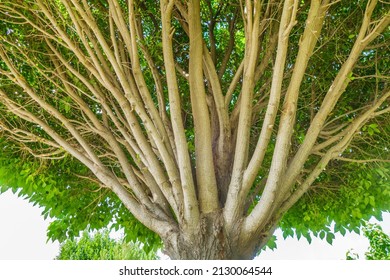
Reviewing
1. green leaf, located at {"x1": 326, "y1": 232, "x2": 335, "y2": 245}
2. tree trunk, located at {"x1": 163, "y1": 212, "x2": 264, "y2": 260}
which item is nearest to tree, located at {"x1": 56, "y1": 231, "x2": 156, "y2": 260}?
green leaf, located at {"x1": 326, "y1": 232, "x2": 335, "y2": 245}

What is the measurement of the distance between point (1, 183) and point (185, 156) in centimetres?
326

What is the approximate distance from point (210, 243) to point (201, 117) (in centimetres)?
113

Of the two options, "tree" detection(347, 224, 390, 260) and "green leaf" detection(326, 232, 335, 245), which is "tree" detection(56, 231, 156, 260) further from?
"green leaf" detection(326, 232, 335, 245)

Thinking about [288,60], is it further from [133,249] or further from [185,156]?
[133,249]

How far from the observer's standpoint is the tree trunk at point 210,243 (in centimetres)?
316

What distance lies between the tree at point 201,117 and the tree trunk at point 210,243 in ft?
0.03

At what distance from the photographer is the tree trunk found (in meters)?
3.16

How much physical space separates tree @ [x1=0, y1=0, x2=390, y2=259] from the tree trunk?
1cm

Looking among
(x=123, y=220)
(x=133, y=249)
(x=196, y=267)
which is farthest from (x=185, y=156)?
(x=133, y=249)

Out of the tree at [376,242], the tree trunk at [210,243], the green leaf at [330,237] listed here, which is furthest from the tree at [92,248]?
the tree trunk at [210,243]

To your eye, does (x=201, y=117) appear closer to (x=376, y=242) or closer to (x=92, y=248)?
(x=376, y=242)

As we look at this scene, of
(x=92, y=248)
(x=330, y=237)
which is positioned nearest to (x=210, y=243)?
(x=330, y=237)

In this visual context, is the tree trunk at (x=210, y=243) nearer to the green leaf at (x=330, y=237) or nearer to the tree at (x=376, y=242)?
the green leaf at (x=330, y=237)

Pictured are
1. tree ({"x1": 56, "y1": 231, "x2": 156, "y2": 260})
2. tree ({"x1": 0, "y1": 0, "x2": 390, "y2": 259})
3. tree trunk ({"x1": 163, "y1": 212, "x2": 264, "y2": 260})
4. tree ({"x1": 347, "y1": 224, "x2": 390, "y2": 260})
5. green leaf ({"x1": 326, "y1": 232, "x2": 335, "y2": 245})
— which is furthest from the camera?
tree ({"x1": 56, "y1": 231, "x2": 156, "y2": 260})
